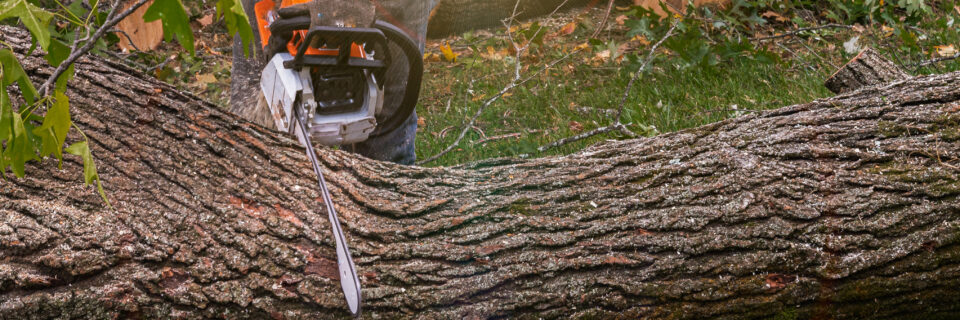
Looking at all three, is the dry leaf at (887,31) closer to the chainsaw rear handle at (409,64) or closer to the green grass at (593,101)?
the green grass at (593,101)

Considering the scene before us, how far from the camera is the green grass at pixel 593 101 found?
11.1 feet

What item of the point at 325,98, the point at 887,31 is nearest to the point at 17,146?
the point at 325,98

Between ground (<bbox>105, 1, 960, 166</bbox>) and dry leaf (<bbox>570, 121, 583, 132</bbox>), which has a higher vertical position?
ground (<bbox>105, 1, 960, 166</bbox>)

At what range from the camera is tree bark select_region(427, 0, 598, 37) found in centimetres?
536

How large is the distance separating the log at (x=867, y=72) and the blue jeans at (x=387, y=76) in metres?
1.67

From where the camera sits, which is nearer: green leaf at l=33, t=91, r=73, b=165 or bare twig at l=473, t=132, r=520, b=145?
green leaf at l=33, t=91, r=73, b=165

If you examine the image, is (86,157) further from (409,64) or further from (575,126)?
(575,126)

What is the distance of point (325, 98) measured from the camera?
7.04ft

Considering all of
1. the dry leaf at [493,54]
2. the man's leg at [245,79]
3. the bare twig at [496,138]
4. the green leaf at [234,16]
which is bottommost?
the bare twig at [496,138]

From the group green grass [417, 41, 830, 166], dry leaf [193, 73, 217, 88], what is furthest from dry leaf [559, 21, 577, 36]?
dry leaf [193, 73, 217, 88]

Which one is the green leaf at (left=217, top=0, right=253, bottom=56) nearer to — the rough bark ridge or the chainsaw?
the rough bark ridge

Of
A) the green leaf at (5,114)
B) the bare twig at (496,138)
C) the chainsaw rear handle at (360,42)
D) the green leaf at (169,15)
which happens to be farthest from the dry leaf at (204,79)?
the green leaf at (169,15)

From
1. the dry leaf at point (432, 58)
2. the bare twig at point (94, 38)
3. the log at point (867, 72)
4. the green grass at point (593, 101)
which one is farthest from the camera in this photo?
the dry leaf at point (432, 58)

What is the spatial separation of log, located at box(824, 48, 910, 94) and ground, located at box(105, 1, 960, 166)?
0.41 m
